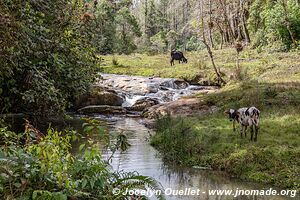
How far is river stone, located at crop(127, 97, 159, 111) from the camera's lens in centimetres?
2197

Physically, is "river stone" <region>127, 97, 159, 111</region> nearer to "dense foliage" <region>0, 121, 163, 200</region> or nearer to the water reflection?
the water reflection

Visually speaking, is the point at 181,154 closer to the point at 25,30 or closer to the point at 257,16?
the point at 25,30

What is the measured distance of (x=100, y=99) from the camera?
859 inches

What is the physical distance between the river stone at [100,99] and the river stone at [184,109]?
3.32 metres

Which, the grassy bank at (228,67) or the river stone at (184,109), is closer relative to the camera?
the river stone at (184,109)

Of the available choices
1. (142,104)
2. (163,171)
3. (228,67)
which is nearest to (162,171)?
(163,171)

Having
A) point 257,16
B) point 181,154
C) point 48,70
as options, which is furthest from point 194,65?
point 48,70

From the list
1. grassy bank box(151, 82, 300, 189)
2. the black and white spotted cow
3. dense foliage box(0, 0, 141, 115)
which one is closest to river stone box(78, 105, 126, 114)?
grassy bank box(151, 82, 300, 189)

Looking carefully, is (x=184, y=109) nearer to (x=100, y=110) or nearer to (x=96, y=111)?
(x=100, y=110)

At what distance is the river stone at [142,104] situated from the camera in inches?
865

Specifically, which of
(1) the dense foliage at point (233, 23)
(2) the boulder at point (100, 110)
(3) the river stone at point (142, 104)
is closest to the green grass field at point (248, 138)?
(3) the river stone at point (142, 104)

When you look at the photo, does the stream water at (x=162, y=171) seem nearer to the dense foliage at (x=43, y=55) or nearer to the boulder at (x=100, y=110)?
the boulder at (x=100, y=110)

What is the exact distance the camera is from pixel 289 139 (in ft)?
37.0

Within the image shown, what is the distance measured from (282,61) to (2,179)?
908 inches
